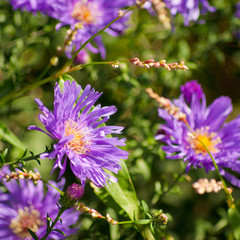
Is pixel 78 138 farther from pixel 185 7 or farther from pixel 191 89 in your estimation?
pixel 185 7

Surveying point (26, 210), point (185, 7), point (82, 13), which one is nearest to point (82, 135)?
point (26, 210)

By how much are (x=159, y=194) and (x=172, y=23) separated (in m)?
0.80

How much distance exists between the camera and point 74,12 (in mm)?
1386

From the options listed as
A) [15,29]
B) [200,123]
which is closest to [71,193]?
[200,123]

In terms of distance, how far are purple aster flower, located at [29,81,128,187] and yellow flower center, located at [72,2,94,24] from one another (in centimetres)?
47

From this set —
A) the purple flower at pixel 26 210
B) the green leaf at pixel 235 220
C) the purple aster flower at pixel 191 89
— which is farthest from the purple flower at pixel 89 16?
the green leaf at pixel 235 220

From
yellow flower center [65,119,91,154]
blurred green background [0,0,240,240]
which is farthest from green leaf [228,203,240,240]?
yellow flower center [65,119,91,154]

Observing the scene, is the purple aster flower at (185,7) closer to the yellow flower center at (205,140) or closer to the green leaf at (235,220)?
the yellow flower center at (205,140)

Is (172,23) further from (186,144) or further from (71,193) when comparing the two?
(71,193)

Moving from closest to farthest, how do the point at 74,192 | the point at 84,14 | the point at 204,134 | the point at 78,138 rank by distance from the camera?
the point at 74,192
the point at 78,138
the point at 204,134
the point at 84,14

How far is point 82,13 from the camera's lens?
4.70 feet

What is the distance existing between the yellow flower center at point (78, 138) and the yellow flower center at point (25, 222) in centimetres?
33

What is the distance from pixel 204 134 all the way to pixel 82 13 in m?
0.63

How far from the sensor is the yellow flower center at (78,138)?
104cm
